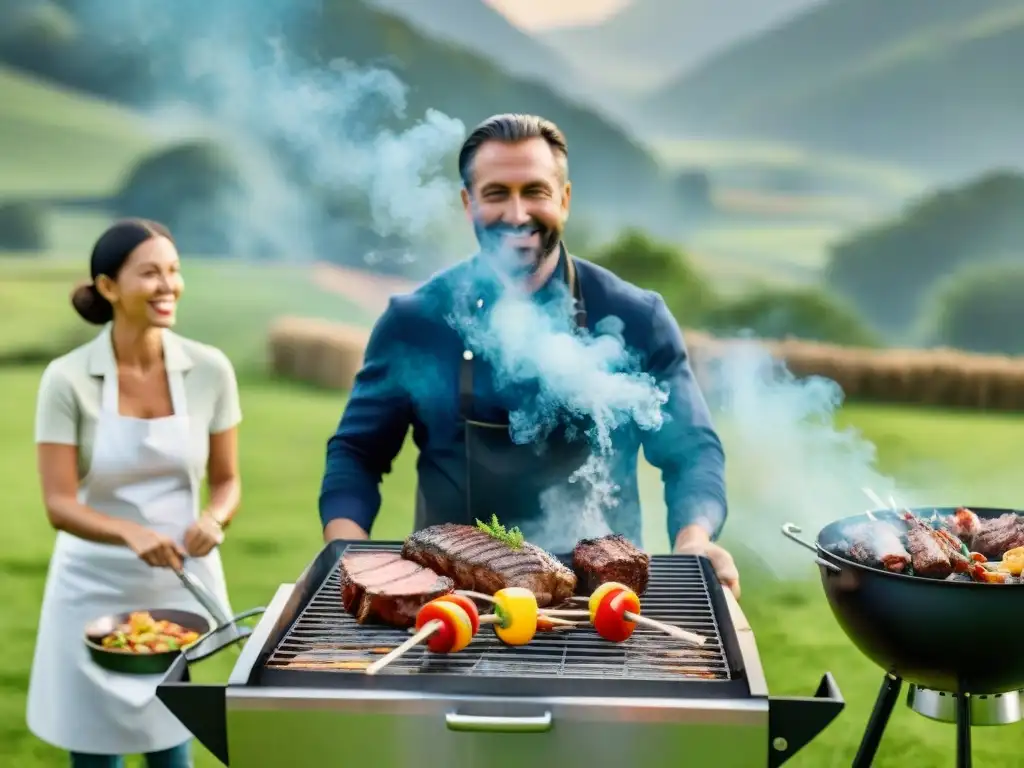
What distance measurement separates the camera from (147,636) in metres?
3.56

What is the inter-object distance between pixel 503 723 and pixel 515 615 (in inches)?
14.9

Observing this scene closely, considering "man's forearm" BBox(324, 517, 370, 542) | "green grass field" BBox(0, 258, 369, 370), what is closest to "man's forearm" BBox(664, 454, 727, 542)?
"man's forearm" BBox(324, 517, 370, 542)

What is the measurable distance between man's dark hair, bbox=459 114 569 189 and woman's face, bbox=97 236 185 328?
3.82 feet

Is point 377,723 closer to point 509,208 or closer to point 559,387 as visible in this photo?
point 559,387

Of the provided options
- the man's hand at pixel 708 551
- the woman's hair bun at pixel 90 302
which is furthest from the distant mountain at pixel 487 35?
the man's hand at pixel 708 551

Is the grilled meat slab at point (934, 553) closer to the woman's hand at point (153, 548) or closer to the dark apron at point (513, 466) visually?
the dark apron at point (513, 466)

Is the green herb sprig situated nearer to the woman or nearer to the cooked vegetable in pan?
the cooked vegetable in pan

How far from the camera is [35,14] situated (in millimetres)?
16156

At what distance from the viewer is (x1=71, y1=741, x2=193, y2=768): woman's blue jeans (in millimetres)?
3914

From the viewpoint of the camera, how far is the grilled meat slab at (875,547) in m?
3.04

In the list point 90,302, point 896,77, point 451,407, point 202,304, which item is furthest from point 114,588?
point 896,77

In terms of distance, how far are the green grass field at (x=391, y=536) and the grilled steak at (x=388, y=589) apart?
153cm

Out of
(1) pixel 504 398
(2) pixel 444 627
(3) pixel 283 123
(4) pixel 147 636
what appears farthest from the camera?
(3) pixel 283 123

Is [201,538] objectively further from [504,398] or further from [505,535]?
[505,535]
